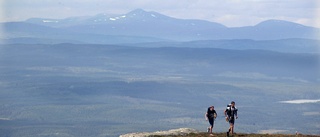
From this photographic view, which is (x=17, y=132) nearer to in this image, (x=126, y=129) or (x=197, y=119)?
(x=126, y=129)

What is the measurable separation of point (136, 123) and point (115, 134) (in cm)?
2983

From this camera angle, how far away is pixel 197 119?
611 feet

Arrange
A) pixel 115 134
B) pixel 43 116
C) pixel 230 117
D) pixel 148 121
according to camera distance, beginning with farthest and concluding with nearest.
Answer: pixel 43 116
pixel 148 121
pixel 115 134
pixel 230 117

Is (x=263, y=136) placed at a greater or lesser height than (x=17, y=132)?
greater

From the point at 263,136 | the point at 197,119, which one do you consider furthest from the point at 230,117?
the point at 197,119

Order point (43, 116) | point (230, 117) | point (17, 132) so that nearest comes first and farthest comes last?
point (230, 117) → point (17, 132) → point (43, 116)

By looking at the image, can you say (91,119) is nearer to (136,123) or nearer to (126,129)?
(136,123)

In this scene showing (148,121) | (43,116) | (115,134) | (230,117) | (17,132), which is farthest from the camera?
(43,116)

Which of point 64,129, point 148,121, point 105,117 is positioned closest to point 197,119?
point 148,121

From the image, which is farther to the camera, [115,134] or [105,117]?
[105,117]

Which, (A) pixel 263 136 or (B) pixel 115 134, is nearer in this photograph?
(A) pixel 263 136

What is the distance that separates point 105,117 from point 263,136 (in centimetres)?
14847

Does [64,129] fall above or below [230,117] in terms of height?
below

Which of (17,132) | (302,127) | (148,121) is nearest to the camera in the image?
(17,132)
